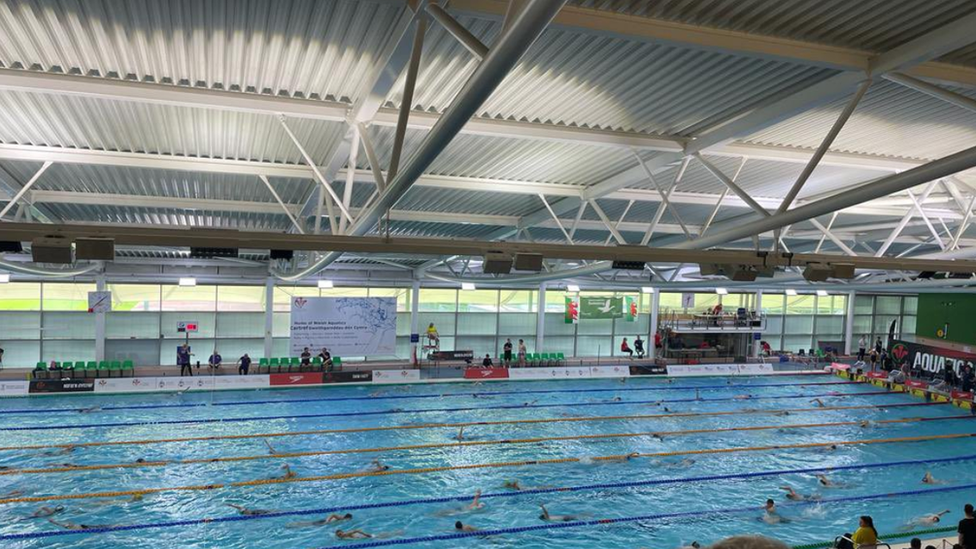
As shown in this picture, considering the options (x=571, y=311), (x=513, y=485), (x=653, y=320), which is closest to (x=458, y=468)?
(x=513, y=485)

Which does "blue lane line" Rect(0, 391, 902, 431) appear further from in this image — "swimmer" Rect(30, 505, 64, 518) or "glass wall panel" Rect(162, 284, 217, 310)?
"glass wall panel" Rect(162, 284, 217, 310)

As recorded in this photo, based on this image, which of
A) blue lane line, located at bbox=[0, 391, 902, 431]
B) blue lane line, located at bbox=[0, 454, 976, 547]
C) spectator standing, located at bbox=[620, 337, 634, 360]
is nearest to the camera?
blue lane line, located at bbox=[0, 454, 976, 547]

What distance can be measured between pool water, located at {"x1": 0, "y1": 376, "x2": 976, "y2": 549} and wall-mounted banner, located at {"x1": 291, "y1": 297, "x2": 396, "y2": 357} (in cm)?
240

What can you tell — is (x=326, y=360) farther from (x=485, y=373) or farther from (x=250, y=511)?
(x=250, y=511)

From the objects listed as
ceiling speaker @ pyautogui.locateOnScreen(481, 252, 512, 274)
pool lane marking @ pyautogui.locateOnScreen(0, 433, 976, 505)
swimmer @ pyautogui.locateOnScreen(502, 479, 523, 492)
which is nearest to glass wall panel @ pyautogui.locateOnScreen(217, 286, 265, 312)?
pool lane marking @ pyautogui.locateOnScreen(0, 433, 976, 505)

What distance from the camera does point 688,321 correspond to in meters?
32.1

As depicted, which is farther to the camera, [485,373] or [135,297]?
[485,373]

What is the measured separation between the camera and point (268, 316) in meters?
25.6

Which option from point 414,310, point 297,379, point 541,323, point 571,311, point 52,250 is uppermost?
point 52,250

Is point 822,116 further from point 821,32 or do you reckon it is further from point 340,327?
point 340,327

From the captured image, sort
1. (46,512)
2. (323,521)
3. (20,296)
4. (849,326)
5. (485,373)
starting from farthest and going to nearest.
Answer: (849,326) → (485,373) → (20,296) → (323,521) → (46,512)

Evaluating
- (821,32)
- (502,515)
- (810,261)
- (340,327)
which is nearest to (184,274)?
(340,327)

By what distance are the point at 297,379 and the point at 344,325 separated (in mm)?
2707

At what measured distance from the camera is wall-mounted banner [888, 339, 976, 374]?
85.6ft
